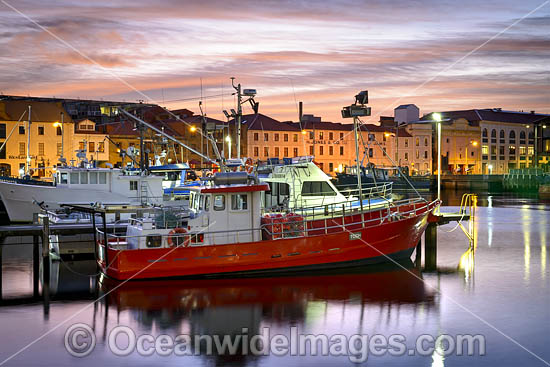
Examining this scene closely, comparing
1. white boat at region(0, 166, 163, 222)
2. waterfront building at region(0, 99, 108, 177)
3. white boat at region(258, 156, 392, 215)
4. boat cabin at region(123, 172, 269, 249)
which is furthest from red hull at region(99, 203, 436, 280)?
waterfront building at region(0, 99, 108, 177)

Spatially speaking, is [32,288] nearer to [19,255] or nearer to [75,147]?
[19,255]

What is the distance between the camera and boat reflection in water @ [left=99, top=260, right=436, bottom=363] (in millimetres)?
21223

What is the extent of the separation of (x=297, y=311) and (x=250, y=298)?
208cm

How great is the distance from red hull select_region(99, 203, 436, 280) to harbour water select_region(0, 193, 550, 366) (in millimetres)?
534

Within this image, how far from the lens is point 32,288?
26.1 metres

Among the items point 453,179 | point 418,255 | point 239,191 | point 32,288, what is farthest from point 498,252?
point 453,179

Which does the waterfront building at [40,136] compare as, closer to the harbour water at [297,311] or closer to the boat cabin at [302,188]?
the boat cabin at [302,188]

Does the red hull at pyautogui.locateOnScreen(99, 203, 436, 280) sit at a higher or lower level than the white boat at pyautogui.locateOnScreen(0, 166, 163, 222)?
lower

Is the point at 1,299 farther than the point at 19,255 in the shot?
No

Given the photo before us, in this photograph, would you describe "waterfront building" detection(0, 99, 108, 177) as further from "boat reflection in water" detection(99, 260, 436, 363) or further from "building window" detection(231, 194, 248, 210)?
"boat reflection in water" detection(99, 260, 436, 363)

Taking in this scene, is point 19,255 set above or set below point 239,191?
below

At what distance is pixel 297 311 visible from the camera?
22453mm

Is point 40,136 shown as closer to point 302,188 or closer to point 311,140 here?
point 311,140

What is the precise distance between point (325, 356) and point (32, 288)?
1366cm
